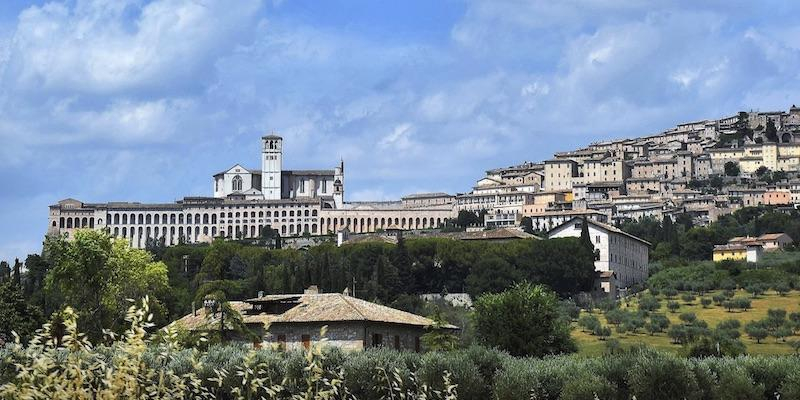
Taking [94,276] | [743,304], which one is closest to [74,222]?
[743,304]

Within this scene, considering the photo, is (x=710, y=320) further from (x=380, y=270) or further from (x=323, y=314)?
(x=323, y=314)

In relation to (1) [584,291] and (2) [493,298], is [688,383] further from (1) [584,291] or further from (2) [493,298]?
(1) [584,291]

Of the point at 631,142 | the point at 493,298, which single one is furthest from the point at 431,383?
the point at 631,142

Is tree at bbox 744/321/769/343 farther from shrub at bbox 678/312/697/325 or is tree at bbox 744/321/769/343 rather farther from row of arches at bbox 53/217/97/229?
row of arches at bbox 53/217/97/229

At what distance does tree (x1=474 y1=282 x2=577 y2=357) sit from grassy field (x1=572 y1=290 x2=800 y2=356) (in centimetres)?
694

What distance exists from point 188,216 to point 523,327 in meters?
116

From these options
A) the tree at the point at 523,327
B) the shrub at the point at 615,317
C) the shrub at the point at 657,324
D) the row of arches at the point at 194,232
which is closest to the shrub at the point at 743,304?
the shrub at the point at 615,317

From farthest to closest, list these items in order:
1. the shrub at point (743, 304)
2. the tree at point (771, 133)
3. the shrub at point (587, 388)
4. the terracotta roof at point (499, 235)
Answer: the tree at point (771, 133)
the terracotta roof at point (499, 235)
the shrub at point (743, 304)
the shrub at point (587, 388)

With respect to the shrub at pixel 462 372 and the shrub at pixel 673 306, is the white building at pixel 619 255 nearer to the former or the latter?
the shrub at pixel 673 306

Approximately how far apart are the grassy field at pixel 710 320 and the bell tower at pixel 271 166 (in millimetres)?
90346

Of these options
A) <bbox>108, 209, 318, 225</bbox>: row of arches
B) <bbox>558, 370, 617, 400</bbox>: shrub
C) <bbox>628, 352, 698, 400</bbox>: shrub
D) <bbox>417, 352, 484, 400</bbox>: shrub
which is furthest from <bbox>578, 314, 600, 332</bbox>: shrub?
<bbox>108, 209, 318, 225</bbox>: row of arches

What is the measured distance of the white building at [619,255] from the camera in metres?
95.2

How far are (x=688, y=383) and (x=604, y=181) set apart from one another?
447 feet

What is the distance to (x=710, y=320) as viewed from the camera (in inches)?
2657
